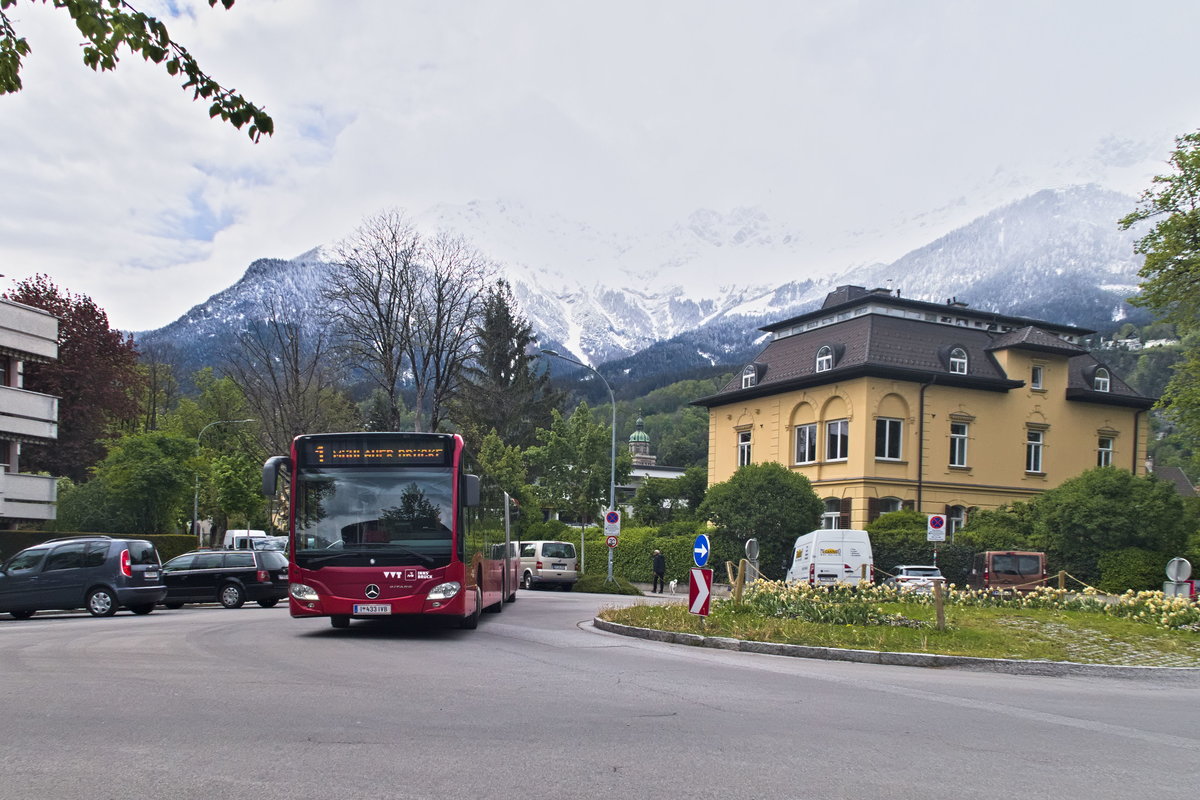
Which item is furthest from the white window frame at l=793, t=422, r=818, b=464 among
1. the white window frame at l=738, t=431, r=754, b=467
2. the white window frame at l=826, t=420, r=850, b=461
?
the white window frame at l=738, t=431, r=754, b=467

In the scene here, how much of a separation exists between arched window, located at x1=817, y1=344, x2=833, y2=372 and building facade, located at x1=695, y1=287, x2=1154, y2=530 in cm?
5

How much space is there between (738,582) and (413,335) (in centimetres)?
2841

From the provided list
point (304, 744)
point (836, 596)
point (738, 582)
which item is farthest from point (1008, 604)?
point (304, 744)

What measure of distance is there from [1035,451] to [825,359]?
11611mm

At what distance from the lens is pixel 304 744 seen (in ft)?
24.3

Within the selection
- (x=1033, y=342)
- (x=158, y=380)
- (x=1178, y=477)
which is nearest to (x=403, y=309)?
(x=1033, y=342)

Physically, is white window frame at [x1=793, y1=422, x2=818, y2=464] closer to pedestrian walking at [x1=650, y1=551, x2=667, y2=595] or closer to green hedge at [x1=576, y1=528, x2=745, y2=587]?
green hedge at [x1=576, y1=528, x2=745, y2=587]

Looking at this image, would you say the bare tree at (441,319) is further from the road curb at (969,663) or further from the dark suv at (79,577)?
the road curb at (969,663)

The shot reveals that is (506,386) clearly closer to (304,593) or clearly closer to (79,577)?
(79,577)

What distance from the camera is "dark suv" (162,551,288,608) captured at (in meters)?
27.7

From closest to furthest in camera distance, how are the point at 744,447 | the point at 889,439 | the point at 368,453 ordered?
the point at 368,453
the point at 889,439
the point at 744,447

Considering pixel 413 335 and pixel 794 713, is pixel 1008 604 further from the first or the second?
pixel 413 335

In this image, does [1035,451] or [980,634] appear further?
[1035,451]

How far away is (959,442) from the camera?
4809cm
